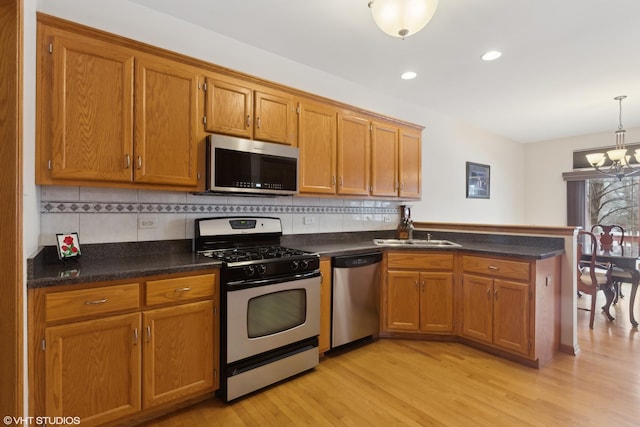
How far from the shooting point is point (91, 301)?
1.55 m

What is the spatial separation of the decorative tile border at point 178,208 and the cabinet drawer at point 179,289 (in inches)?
28.1

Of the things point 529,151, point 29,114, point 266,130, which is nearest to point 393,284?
point 266,130

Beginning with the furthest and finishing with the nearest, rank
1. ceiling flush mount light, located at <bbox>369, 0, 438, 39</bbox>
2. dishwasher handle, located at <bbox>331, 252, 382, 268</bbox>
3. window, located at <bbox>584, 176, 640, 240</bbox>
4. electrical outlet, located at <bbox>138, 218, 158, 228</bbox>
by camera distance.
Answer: window, located at <bbox>584, 176, 640, 240</bbox>, dishwasher handle, located at <bbox>331, 252, 382, 268</bbox>, electrical outlet, located at <bbox>138, 218, 158, 228</bbox>, ceiling flush mount light, located at <bbox>369, 0, 438, 39</bbox>

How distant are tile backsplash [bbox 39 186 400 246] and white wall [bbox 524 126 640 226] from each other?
519cm

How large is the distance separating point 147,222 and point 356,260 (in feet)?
5.48

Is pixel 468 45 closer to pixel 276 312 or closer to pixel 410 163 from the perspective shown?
pixel 410 163

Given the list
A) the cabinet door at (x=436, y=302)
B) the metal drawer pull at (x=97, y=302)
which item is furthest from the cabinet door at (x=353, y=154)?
the metal drawer pull at (x=97, y=302)

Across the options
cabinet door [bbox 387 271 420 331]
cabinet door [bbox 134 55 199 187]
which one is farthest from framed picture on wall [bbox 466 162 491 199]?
cabinet door [bbox 134 55 199 187]

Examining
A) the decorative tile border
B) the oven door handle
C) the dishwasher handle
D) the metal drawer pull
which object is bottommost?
the oven door handle

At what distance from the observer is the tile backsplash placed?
6.38 feet

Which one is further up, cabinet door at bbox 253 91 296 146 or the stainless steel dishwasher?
cabinet door at bbox 253 91 296 146

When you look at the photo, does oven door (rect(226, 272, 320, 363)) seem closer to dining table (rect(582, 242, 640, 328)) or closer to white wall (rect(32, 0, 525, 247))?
white wall (rect(32, 0, 525, 247))

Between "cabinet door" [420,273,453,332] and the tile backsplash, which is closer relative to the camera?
the tile backsplash

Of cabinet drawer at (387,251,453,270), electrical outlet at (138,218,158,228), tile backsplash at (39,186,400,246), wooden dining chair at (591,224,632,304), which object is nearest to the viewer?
tile backsplash at (39,186,400,246)
